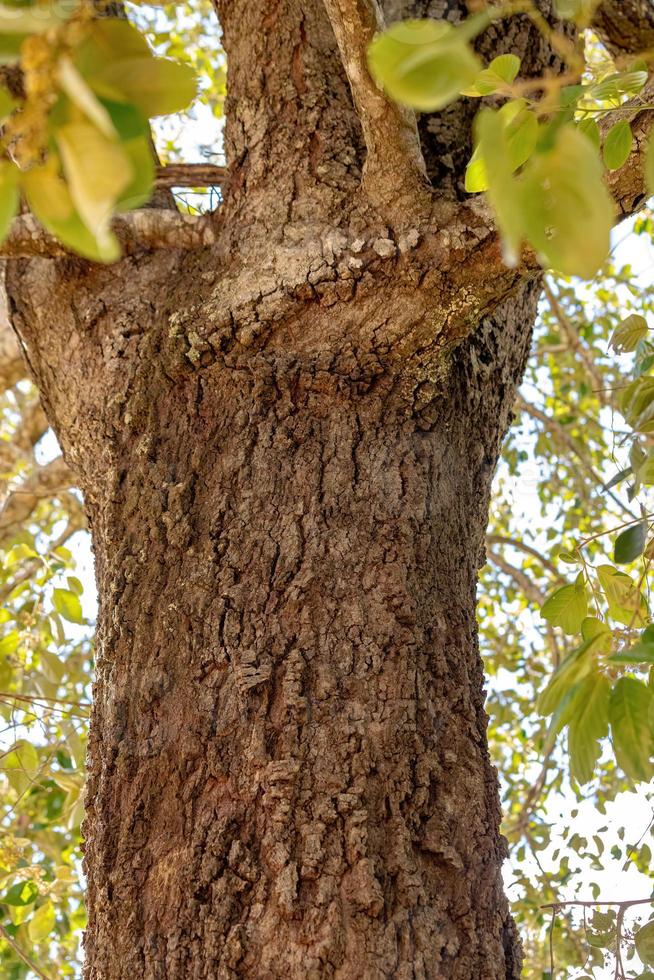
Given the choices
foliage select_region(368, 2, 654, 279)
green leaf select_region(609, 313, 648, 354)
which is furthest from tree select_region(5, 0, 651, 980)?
foliage select_region(368, 2, 654, 279)

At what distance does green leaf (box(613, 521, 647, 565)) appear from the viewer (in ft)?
3.30

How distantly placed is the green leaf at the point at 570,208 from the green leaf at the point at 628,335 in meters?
0.84

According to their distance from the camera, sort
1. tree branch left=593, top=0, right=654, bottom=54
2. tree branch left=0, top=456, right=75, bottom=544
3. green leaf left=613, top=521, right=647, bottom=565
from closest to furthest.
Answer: green leaf left=613, top=521, right=647, bottom=565 < tree branch left=593, top=0, right=654, bottom=54 < tree branch left=0, top=456, right=75, bottom=544

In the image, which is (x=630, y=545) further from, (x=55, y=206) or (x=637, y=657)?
(x=55, y=206)

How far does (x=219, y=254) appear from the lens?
1563 mm

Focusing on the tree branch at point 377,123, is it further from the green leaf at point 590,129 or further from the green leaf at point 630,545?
the green leaf at point 630,545

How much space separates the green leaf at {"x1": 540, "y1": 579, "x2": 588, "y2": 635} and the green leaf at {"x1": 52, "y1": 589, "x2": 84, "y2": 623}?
1123mm

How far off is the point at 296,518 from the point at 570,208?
76cm

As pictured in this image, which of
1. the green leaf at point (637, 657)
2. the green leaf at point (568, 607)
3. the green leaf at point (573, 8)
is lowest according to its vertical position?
the green leaf at point (637, 657)

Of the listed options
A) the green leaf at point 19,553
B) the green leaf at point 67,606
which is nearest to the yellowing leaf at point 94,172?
the green leaf at point 67,606

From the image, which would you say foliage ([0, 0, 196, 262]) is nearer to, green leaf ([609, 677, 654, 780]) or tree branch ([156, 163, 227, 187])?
green leaf ([609, 677, 654, 780])

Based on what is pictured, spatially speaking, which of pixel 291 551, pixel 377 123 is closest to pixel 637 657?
pixel 291 551

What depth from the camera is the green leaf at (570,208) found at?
589 mm

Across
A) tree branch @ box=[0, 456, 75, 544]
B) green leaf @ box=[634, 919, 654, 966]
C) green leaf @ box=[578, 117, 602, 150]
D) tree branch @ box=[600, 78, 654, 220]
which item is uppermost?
tree branch @ box=[0, 456, 75, 544]
